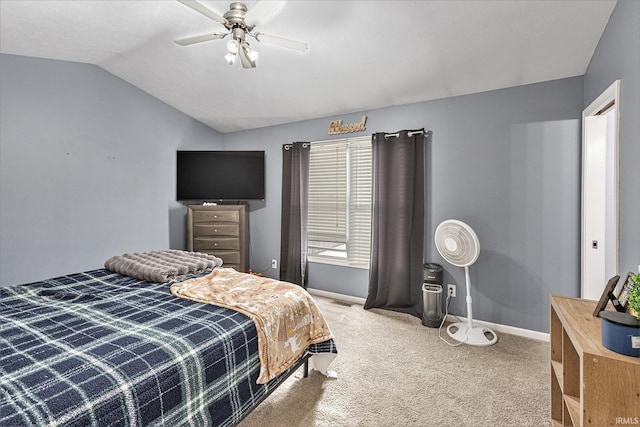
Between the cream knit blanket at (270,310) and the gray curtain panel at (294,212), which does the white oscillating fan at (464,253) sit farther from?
the gray curtain panel at (294,212)

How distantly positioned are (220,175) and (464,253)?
3.27 m

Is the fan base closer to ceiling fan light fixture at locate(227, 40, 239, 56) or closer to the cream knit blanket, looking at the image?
the cream knit blanket

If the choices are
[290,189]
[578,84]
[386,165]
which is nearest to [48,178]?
[290,189]

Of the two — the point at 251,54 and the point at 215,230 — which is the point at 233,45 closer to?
the point at 251,54

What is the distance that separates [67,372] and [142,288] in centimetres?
106

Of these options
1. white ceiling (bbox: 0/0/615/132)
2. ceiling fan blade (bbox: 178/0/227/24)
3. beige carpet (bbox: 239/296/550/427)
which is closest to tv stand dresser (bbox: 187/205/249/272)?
white ceiling (bbox: 0/0/615/132)

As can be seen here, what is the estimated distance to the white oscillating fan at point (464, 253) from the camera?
2723 millimetres

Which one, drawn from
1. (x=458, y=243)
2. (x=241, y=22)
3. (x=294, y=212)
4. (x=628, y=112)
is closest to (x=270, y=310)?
(x=241, y=22)

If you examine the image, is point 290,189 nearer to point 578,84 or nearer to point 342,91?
point 342,91

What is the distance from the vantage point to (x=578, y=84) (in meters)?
2.62

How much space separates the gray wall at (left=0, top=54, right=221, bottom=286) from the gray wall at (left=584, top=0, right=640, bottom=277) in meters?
4.53

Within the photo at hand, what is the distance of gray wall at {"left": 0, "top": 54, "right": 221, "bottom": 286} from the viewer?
2996mm

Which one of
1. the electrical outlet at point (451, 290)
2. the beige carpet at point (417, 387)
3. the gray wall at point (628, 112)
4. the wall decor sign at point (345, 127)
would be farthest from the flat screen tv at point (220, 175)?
the gray wall at point (628, 112)

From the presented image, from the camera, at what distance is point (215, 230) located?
13.8 ft
